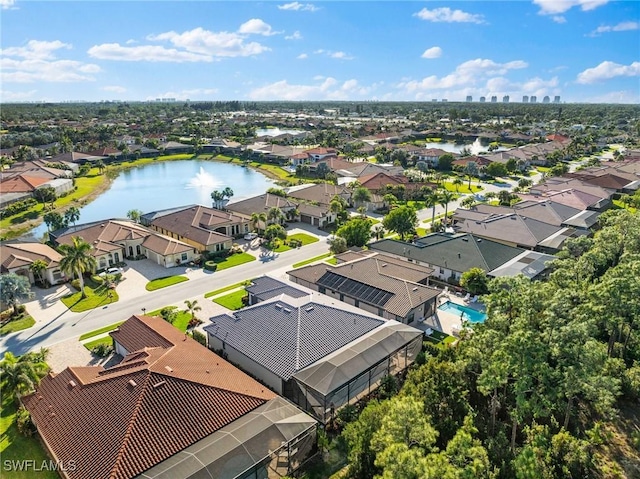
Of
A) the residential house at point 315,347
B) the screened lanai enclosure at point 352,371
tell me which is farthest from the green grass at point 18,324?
the screened lanai enclosure at point 352,371

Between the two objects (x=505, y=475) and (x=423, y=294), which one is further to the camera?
(x=423, y=294)

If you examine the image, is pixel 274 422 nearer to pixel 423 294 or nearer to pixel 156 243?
pixel 423 294

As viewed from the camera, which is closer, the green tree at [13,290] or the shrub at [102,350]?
the shrub at [102,350]

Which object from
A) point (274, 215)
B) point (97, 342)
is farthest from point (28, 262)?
point (274, 215)

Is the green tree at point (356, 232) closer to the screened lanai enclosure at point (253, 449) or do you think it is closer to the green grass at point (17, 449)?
the screened lanai enclosure at point (253, 449)

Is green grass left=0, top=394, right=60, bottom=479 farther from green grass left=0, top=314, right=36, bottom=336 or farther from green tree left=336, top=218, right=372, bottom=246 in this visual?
green tree left=336, top=218, right=372, bottom=246

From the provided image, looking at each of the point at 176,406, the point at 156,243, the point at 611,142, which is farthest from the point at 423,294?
the point at 611,142

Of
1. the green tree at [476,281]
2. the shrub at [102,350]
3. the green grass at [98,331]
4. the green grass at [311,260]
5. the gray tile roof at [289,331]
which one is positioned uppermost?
the gray tile roof at [289,331]

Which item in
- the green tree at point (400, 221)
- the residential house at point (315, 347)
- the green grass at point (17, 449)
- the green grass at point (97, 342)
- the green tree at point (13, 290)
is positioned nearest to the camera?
the green grass at point (17, 449)
